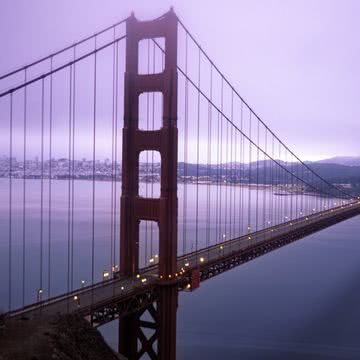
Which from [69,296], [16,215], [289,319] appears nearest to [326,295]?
[289,319]

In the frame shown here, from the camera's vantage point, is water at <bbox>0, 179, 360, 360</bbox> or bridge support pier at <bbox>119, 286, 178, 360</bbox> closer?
bridge support pier at <bbox>119, 286, 178, 360</bbox>

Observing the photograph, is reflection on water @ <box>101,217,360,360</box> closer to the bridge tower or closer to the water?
the water

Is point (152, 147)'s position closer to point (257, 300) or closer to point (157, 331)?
point (157, 331)

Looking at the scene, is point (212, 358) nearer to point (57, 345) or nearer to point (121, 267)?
point (121, 267)

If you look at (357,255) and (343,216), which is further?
(357,255)

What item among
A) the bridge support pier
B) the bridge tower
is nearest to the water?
the bridge tower

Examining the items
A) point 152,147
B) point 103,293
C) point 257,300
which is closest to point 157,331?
point 103,293

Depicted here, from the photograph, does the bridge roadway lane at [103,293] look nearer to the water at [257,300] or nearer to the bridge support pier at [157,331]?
the bridge support pier at [157,331]
